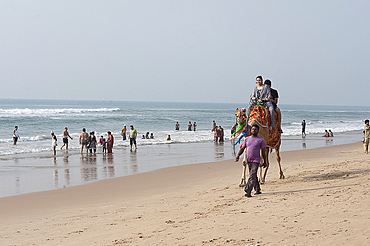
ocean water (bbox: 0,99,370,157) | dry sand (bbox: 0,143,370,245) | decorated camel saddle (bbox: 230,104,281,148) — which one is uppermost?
decorated camel saddle (bbox: 230,104,281,148)

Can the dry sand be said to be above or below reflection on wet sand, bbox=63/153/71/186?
above

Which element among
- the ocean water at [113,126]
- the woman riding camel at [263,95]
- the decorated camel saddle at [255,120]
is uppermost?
the woman riding camel at [263,95]

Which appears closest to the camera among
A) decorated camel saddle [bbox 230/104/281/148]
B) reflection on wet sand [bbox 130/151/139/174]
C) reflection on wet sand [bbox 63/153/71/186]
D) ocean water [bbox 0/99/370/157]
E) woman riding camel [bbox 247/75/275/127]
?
decorated camel saddle [bbox 230/104/281/148]

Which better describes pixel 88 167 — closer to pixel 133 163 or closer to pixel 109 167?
pixel 109 167

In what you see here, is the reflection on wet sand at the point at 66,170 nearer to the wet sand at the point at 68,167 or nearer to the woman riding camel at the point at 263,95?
the wet sand at the point at 68,167

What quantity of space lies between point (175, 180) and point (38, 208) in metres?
5.21

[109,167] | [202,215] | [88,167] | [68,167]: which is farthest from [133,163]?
[202,215]

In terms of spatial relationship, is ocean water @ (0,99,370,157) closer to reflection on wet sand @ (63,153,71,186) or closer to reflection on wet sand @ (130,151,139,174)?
reflection on wet sand @ (63,153,71,186)

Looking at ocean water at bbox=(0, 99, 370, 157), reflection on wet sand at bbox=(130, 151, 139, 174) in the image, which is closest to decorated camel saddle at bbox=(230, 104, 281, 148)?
reflection on wet sand at bbox=(130, 151, 139, 174)

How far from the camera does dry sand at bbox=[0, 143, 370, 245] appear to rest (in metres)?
5.53

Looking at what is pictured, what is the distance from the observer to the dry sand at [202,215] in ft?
18.1

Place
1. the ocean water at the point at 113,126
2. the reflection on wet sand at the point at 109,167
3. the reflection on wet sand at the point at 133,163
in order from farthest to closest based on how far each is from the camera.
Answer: the ocean water at the point at 113,126 < the reflection on wet sand at the point at 133,163 < the reflection on wet sand at the point at 109,167

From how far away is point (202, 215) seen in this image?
7.07 meters

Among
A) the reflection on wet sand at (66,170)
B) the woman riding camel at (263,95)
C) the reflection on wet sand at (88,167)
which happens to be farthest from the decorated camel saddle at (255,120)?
the reflection on wet sand at (88,167)
